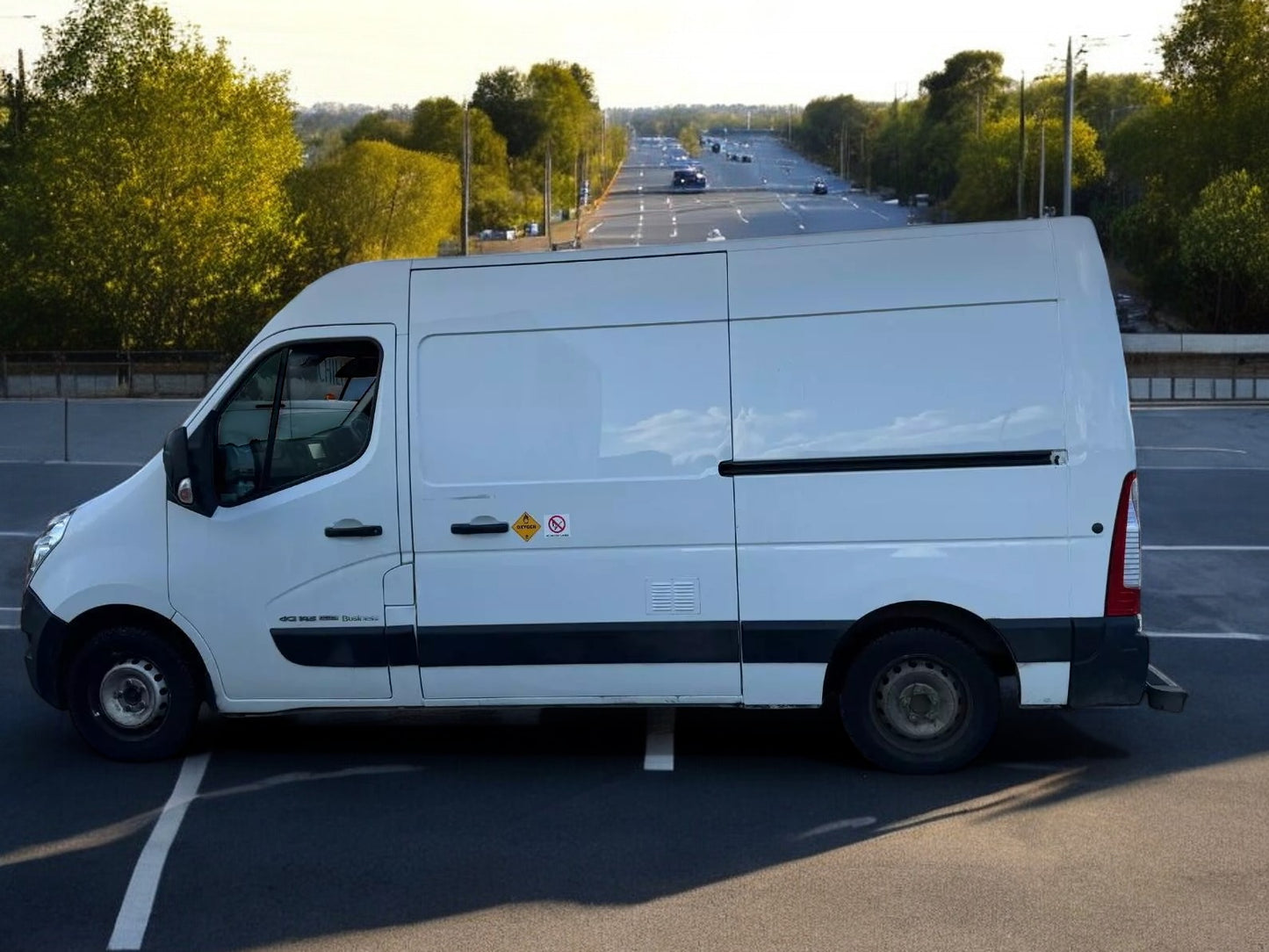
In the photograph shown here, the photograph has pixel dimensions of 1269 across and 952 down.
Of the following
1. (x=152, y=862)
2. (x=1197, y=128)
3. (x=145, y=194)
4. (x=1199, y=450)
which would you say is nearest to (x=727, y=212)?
(x=1197, y=128)

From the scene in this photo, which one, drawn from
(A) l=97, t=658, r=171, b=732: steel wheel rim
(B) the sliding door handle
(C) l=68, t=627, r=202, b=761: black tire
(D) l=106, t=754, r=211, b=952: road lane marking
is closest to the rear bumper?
(B) the sliding door handle

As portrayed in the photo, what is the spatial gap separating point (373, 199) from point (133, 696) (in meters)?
74.6

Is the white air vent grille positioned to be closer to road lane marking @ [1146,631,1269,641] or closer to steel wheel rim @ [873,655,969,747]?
steel wheel rim @ [873,655,969,747]

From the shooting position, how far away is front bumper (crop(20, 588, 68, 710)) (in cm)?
859

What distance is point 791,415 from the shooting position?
315 inches

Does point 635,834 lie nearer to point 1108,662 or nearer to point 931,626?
point 931,626

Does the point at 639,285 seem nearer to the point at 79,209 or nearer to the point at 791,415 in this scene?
the point at 791,415

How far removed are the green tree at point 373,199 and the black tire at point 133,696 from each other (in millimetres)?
70483

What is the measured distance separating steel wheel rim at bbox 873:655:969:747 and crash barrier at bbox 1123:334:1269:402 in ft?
64.9

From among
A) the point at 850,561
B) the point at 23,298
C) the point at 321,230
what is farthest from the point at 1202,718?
the point at 321,230

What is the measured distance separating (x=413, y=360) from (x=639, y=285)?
1.14m

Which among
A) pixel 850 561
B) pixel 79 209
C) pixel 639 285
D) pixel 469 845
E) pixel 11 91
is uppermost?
pixel 11 91

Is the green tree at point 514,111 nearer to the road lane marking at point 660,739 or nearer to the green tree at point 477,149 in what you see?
the green tree at point 477,149

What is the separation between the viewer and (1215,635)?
11.8 meters
